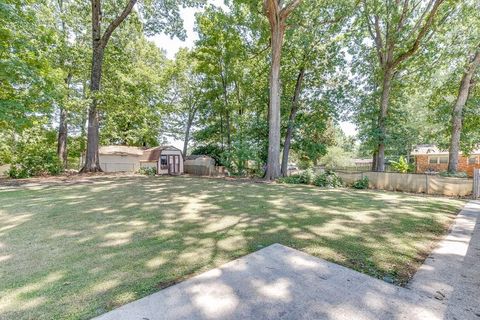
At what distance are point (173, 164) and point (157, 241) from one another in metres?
17.5

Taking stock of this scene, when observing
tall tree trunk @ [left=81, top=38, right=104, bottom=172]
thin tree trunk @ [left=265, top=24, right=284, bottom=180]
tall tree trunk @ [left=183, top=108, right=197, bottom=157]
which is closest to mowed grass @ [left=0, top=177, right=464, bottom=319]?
thin tree trunk @ [left=265, top=24, right=284, bottom=180]

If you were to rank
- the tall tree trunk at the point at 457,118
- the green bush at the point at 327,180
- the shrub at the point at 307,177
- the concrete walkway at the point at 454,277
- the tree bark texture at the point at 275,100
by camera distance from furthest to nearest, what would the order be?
the tall tree trunk at the point at 457,118 → the tree bark texture at the point at 275,100 → the shrub at the point at 307,177 → the green bush at the point at 327,180 → the concrete walkway at the point at 454,277

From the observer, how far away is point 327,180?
34.4 feet

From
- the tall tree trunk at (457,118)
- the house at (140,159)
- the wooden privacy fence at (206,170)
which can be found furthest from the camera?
the house at (140,159)

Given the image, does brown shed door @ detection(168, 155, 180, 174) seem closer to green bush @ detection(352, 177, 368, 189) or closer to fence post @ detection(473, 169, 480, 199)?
green bush @ detection(352, 177, 368, 189)

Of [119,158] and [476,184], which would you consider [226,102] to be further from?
[476,184]

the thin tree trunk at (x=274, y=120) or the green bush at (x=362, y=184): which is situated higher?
the thin tree trunk at (x=274, y=120)

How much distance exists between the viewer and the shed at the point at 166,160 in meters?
19.4

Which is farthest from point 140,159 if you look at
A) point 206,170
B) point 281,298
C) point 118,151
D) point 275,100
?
point 281,298

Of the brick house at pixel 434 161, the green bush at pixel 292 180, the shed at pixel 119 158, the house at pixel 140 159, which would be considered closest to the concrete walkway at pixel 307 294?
the green bush at pixel 292 180

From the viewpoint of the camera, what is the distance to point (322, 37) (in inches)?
555

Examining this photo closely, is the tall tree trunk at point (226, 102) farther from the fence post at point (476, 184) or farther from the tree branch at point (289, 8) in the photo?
the fence post at point (476, 184)

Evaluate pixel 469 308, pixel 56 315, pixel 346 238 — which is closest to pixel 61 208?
pixel 56 315

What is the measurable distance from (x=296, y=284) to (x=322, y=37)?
614 inches
